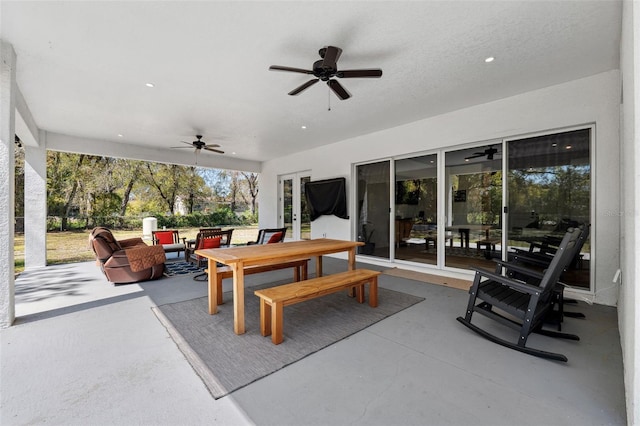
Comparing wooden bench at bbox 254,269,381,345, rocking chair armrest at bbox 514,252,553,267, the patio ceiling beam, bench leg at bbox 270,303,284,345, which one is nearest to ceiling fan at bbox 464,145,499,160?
rocking chair armrest at bbox 514,252,553,267

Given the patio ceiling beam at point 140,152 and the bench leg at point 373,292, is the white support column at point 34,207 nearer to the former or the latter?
the patio ceiling beam at point 140,152

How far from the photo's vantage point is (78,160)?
9.35 m

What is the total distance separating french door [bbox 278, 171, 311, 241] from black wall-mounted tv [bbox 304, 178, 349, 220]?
51 centimetres

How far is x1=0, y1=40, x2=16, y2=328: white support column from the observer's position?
2.57 meters

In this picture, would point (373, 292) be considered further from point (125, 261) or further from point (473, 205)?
point (125, 261)

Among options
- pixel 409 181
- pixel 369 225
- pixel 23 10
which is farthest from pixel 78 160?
pixel 409 181

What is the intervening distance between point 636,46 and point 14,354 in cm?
450

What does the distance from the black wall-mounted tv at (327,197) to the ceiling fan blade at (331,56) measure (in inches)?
149

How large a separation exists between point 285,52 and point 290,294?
252 cm

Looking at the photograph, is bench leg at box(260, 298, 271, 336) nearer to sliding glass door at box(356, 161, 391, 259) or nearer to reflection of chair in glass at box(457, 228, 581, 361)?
reflection of chair in glass at box(457, 228, 581, 361)

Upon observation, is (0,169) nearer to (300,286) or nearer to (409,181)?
(300,286)

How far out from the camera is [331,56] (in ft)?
8.21

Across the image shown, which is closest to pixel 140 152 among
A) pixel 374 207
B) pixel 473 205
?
pixel 374 207

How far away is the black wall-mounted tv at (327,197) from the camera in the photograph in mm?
6301
